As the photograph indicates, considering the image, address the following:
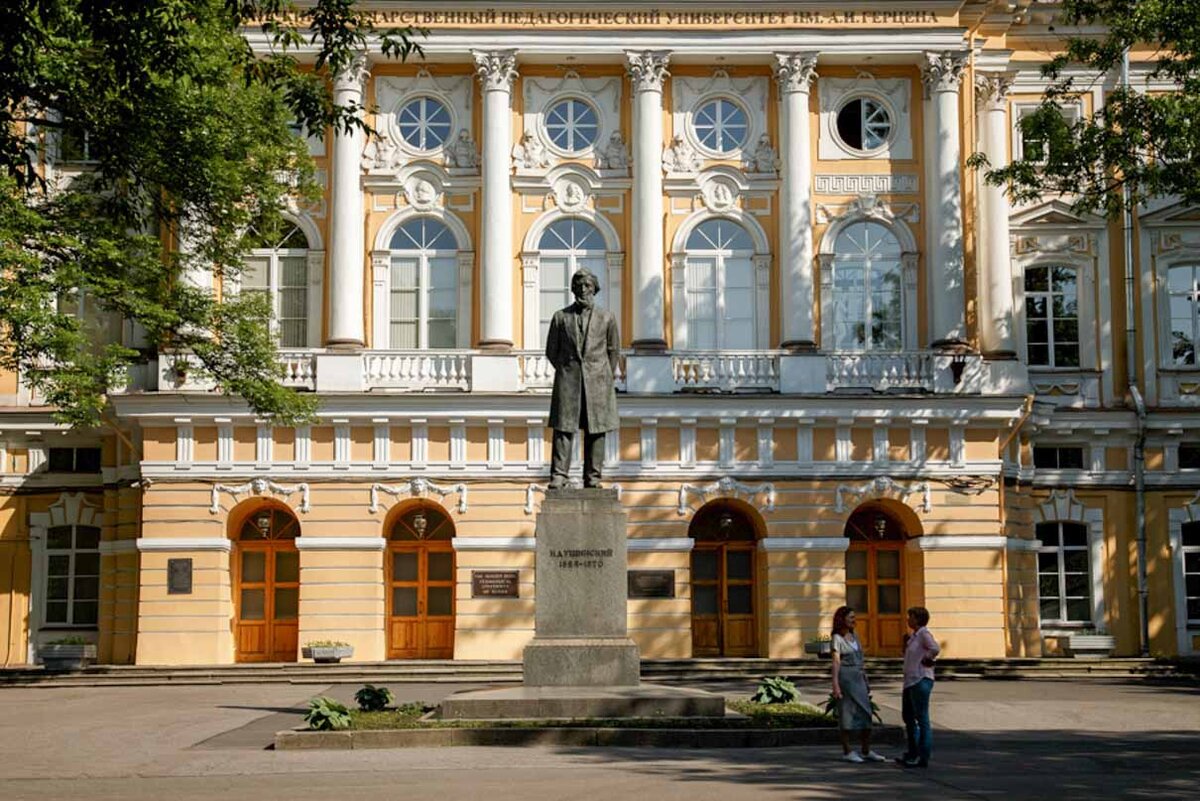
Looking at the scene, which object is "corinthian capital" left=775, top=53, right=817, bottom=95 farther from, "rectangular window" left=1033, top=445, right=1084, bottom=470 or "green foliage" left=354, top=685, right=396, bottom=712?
"green foliage" left=354, top=685, right=396, bottom=712

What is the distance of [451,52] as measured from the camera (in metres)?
36.9

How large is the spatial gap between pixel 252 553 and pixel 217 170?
12301mm

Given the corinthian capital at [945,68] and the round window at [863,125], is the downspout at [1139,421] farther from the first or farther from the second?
the round window at [863,125]

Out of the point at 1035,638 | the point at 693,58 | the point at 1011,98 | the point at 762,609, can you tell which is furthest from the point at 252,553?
the point at 1011,98

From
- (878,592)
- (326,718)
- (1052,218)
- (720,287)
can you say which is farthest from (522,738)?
(1052,218)

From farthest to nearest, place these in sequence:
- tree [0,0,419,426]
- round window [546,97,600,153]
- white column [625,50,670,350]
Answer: round window [546,97,600,153] < white column [625,50,670,350] < tree [0,0,419,426]

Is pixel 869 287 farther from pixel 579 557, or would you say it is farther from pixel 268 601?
pixel 579 557

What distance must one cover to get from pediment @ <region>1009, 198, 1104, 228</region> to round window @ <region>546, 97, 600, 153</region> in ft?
31.9

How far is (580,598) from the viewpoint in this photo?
21188 millimetres

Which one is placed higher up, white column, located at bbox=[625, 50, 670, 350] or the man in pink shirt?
white column, located at bbox=[625, 50, 670, 350]

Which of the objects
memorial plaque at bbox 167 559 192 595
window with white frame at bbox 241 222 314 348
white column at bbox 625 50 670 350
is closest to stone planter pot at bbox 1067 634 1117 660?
white column at bbox 625 50 670 350

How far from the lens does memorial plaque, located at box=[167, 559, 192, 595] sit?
34750 mm

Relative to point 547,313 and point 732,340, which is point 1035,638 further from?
point 547,313

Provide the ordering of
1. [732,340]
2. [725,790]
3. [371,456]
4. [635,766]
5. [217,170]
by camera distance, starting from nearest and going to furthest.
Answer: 1. [725,790]
2. [635,766]
3. [217,170]
4. [371,456]
5. [732,340]
